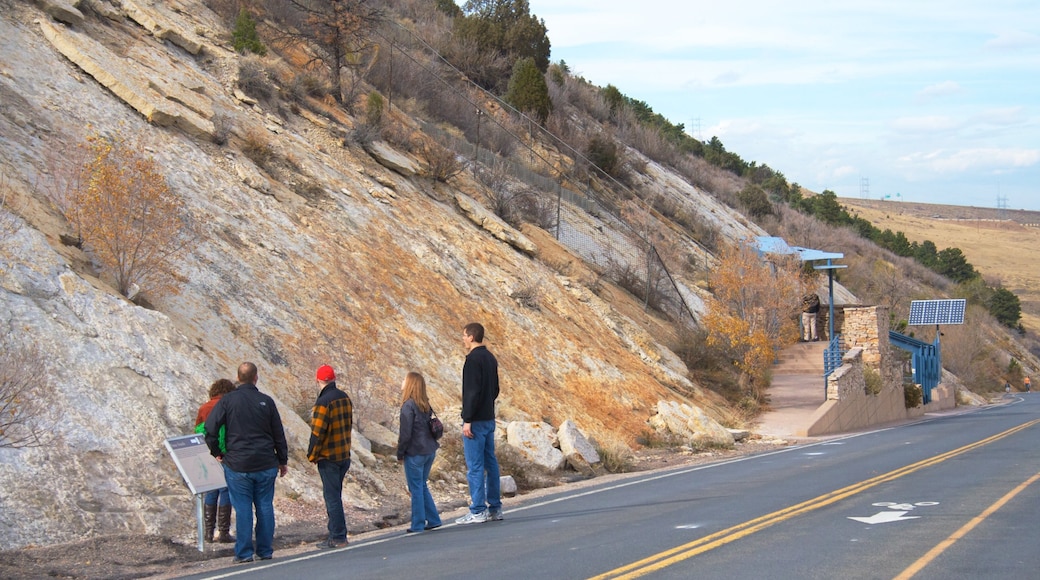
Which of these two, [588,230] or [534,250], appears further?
[588,230]

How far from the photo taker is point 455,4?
175 ft

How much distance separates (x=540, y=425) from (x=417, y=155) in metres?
11.8

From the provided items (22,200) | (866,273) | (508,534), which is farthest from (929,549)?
(866,273)

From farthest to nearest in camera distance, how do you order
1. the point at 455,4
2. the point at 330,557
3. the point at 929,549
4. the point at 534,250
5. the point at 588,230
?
the point at 455,4
the point at 588,230
the point at 534,250
the point at 330,557
the point at 929,549

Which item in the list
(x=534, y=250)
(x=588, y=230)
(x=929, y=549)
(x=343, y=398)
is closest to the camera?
(x=929, y=549)

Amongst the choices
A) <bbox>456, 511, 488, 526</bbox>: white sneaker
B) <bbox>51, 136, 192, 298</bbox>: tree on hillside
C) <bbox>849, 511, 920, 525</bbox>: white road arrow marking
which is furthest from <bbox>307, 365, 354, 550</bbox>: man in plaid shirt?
<bbox>849, 511, 920, 525</bbox>: white road arrow marking

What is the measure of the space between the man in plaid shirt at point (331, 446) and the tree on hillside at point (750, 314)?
62.7ft

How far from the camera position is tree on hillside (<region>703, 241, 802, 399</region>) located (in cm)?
2718

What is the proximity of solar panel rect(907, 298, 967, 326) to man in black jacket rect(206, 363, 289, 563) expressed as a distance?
4122cm

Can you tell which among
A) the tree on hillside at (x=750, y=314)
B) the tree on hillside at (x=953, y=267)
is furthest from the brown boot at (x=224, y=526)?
the tree on hillside at (x=953, y=267)

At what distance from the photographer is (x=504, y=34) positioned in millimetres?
45000

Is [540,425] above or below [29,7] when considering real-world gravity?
below

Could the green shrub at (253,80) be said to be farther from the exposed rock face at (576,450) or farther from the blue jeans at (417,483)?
the blue jeans at (417,483)

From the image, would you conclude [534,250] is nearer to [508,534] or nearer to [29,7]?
[29,7]
